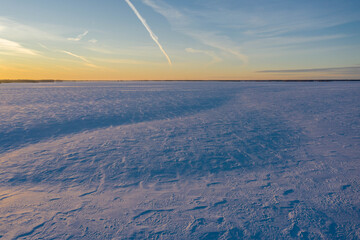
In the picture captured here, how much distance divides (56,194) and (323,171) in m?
6.50

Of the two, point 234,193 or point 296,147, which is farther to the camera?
point 296,147

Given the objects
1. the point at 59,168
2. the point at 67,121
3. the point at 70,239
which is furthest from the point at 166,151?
the point at 67,121

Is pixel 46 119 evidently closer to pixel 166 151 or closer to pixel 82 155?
pixel 82 155

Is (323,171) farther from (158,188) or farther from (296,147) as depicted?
(158,188)

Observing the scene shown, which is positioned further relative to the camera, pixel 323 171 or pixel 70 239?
pixel 323 171

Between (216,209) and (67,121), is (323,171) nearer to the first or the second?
(216,209)

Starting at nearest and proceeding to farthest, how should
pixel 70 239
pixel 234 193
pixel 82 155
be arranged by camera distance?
pixel 70 239, pixel 234 193, pixel 82 155

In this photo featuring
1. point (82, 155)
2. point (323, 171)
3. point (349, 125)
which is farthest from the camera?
point (349, 125)

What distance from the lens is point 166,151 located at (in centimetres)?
699

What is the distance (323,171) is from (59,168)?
23.4ft

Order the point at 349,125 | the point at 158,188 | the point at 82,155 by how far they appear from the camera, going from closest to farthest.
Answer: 1. the point at 158,188
2. the point at 82,155
3. the point at 349,125

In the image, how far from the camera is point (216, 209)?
12.9 ft

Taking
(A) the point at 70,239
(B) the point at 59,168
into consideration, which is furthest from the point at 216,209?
(B) the point at 59,168

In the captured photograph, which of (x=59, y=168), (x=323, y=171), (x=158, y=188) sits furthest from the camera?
(x=59, y=168)
